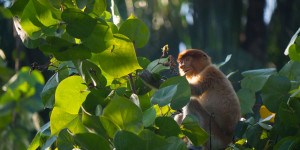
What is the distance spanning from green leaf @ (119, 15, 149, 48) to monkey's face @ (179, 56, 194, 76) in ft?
5.82

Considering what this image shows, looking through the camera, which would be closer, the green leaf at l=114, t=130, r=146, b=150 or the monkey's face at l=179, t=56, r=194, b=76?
the green leaf at l=114, t=130, r=146, b=150

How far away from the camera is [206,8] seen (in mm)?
7352

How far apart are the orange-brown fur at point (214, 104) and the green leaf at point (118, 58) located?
1257 millimetres

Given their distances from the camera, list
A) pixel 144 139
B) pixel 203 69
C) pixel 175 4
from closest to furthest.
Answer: pixel 144 139 → pixel 203 69 → pixel 175 4

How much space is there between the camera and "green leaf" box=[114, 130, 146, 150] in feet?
3.28

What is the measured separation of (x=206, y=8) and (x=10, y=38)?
148 inches

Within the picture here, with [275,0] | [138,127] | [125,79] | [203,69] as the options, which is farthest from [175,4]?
[138,127]

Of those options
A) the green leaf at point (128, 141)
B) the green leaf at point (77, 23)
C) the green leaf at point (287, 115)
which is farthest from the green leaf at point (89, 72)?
the green leaf at point (287, 115)

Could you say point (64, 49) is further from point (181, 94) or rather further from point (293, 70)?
point (293, 70)

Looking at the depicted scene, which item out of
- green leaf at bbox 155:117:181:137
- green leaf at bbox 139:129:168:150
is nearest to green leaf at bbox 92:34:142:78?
green leaf at bbox 155:117:181:137

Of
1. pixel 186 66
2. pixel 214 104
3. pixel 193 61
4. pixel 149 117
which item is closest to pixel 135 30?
pixel 149 117

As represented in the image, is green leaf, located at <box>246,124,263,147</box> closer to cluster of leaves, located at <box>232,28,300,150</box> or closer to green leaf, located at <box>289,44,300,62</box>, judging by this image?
cluster of leaves, located at <box>232,28,300,150</box>

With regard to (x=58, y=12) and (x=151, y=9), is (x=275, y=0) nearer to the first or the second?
(x=151, y=9)

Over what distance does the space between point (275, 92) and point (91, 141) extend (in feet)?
2.75
